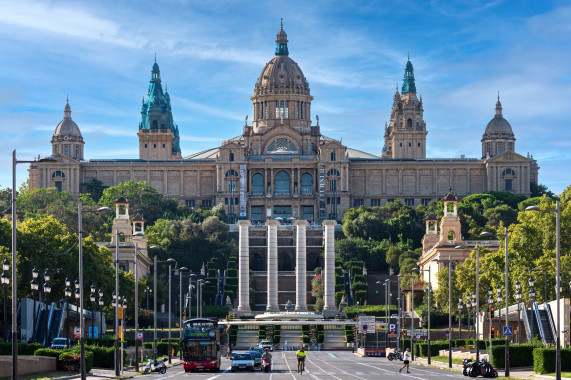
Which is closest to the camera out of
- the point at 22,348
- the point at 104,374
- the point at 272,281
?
the point at 22,348

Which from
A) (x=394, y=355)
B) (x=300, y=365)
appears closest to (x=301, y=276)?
(x=394, y=355)

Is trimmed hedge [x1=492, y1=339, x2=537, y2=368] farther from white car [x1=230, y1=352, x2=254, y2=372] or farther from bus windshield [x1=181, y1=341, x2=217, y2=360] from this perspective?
bus windshield [x1=181, y1=341, x2=217, y2=360]

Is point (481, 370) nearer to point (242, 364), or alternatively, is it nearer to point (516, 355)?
point (516, 355)

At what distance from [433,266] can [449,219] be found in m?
5.97

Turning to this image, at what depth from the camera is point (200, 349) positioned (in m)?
81.1

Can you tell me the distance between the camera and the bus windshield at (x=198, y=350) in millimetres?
80812

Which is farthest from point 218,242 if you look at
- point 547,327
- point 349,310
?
point 547,327

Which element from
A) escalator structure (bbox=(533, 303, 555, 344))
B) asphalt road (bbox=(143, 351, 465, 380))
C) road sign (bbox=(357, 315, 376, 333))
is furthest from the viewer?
road sign (bbox=(357, 315, 376, 333))

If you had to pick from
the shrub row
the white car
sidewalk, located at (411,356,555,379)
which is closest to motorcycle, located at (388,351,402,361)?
sidewalk, located at (411,356,555,379)

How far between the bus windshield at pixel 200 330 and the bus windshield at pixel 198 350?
0.42m

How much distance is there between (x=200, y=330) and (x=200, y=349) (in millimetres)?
1273

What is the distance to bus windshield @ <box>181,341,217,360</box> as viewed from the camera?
8081 centimetres

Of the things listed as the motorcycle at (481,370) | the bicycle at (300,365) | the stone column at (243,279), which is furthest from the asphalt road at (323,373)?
the stone column at (243,279)

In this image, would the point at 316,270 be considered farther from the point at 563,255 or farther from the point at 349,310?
the point at 563,255
